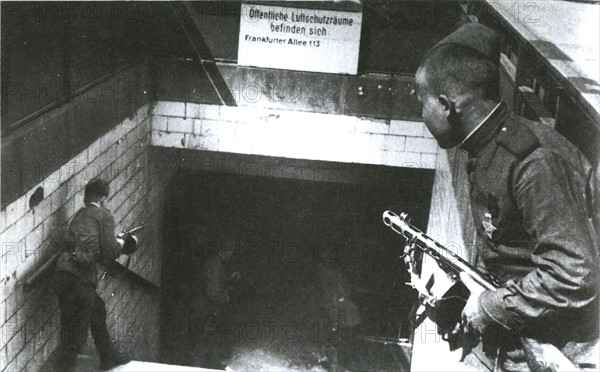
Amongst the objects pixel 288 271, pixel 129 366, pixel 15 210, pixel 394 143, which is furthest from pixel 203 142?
pixel 15 210

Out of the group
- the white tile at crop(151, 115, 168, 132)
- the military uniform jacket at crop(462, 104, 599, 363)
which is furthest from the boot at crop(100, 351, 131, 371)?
the military uniform jacket at crop(462, 104, 599, 363)

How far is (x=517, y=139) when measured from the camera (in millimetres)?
2340

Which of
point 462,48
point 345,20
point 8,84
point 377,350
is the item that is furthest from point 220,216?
point 462,48

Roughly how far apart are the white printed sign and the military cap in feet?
13.7

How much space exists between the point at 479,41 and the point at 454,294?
1104 millimetres

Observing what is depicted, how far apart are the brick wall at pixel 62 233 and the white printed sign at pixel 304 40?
143 centimetres

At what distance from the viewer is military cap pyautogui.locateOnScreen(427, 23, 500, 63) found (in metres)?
2.39

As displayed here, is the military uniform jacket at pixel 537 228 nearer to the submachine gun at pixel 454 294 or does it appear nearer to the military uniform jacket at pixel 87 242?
the submachine gun at pixel 454 294

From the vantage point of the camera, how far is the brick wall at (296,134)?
6926 mm

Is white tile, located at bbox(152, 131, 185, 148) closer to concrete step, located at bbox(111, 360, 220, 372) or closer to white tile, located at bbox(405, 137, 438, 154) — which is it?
white tile, located at bbox(405, 137, 438, 154)

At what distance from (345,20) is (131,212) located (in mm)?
3081

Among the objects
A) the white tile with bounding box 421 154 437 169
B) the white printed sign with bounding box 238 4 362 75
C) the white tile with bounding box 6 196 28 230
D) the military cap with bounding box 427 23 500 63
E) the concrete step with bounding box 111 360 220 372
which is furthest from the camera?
the white tile with bounding box 421 154 437 169

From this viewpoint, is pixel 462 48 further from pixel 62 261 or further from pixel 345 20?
pixel 345 20

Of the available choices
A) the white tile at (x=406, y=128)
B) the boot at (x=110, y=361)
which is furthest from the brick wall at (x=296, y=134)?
the boot at (x=110, y=361)
